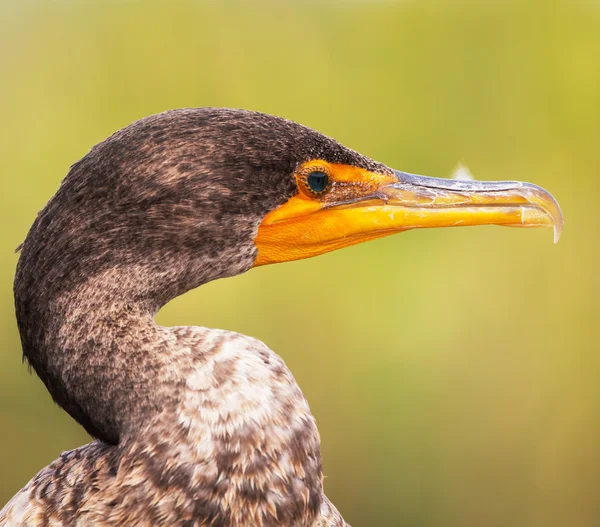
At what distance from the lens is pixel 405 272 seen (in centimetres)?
444

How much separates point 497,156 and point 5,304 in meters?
3.18

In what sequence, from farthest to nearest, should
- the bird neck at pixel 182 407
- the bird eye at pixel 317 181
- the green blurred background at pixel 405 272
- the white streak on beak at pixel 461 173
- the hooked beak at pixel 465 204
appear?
the green blurred background at pixel 405 272
the white streak on beak at pixel 461 173
the hooked beak at pixel 465 204
the bird eye at pixel 317 181
the bird neck at pixel 182 407

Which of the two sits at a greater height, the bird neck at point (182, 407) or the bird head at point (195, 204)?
the bird head at point (195, 204)

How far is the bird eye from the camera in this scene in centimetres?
156

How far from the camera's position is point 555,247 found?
457cm

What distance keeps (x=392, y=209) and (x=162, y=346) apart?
0.63 m

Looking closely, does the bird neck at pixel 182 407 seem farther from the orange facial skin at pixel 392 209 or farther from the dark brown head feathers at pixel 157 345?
the orange facial skin at pixel 392 209

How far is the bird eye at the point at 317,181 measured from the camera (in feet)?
5.12

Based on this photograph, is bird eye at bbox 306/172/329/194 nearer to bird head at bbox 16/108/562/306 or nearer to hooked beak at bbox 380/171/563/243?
bird head at bbox 16/108/562/306

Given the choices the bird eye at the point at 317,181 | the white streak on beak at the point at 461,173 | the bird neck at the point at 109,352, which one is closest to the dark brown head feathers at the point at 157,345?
the bird neck at the point at 109,352

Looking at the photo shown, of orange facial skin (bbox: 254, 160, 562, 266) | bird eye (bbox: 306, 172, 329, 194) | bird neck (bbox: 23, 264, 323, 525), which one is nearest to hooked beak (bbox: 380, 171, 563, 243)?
orange facial skin (bbox: 254, 160, 562, 266)

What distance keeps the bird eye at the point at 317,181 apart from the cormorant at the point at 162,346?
0.06 meters

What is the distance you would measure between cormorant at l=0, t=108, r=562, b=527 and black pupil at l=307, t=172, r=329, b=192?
0.20ft

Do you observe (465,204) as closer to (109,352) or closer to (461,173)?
(461,173)
